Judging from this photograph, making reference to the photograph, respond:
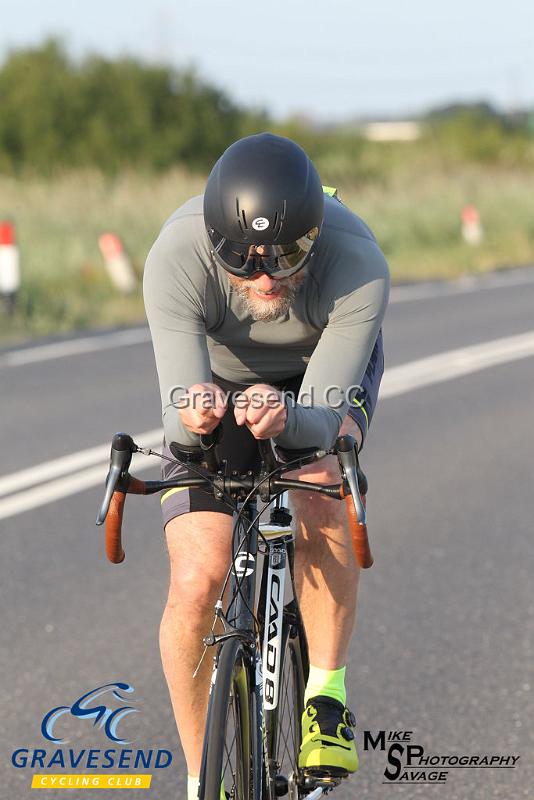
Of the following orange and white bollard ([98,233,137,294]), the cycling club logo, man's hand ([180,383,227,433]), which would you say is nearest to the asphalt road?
the cycling club logo

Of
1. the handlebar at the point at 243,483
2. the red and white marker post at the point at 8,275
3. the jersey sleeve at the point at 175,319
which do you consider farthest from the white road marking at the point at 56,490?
the red and white marker post at the point at 8,275

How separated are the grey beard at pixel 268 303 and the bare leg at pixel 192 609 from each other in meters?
0.54

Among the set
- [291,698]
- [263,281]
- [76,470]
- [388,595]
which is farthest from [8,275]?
[263,281]

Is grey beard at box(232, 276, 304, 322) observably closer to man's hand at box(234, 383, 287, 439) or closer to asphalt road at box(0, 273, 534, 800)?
man's hand at box(234, 383, 287, 439)

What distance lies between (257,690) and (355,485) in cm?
58

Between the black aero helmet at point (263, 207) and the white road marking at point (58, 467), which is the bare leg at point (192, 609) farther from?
the white road marking at point (58, 467)

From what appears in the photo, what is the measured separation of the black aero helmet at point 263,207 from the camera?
314cm

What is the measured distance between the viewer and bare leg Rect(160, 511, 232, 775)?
11.2ft

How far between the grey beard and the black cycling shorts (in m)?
0.24

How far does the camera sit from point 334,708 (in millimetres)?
3736

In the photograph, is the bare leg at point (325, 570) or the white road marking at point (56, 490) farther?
the white road marking at point (56, 490)

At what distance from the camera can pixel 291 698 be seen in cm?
385

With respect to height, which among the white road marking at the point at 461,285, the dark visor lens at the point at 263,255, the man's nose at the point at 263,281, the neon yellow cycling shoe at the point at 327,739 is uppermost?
the dark visor lens at the point at 263,255

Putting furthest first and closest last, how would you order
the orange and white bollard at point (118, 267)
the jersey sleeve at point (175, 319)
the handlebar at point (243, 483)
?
1. the orange and white bollard at point (118, 267)
2. the jersey sleeve at point (175, 319)
3. the handlebar at point (243, 483)
